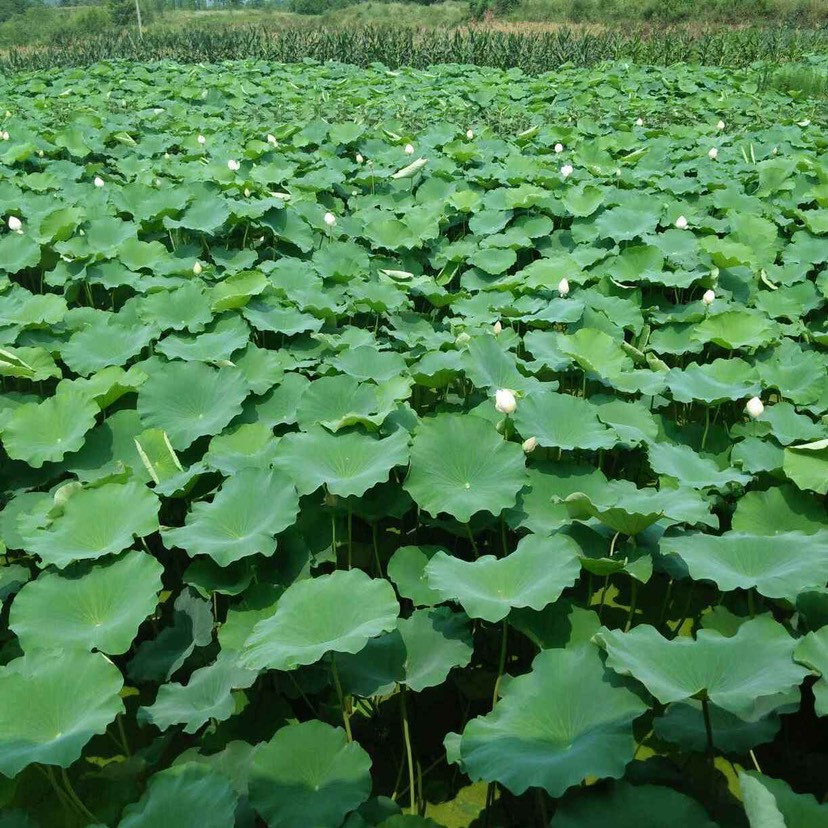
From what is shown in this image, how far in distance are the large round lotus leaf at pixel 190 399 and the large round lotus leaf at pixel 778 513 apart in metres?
1.60

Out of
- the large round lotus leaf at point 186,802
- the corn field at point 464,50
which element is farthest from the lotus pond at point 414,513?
the corn field at point 464,50

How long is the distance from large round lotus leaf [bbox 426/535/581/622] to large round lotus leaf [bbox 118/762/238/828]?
2.01 feet

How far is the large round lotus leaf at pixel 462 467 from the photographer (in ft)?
7.06

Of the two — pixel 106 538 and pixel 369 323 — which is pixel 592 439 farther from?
pixel 369 323

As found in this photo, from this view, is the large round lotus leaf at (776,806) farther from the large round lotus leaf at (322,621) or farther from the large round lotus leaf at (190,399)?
the large round lotus leaf at (190,399)

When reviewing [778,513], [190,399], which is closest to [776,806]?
[778,513]

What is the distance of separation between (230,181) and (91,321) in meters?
1.83

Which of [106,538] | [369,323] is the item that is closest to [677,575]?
[106,538]

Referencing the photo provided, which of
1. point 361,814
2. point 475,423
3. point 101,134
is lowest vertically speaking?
point 361,814

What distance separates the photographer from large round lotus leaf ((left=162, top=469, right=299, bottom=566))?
6.50 feet

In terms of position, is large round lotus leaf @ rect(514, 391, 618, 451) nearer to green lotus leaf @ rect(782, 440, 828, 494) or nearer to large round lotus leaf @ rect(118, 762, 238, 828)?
green lotus leaf @ rect(782, 440, 828, 494)

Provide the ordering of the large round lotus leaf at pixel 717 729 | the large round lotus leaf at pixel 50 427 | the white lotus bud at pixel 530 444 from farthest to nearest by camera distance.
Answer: the large round lotus leaf at pixel 50 427 → the white lotus bud at pixel 530 444 → the large round lotus leaf at pixel 717 729

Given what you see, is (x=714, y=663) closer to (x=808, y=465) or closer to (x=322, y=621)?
(x=322, y=621)

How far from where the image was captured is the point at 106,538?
212cm
